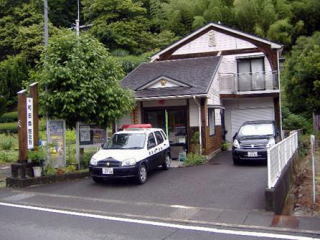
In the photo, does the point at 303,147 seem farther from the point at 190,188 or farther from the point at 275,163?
the point at 275,163

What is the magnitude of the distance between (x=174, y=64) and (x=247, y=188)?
12501 millimetres

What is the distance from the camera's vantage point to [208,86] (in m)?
18.1

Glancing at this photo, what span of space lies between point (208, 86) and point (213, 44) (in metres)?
6.97

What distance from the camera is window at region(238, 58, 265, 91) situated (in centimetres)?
2303

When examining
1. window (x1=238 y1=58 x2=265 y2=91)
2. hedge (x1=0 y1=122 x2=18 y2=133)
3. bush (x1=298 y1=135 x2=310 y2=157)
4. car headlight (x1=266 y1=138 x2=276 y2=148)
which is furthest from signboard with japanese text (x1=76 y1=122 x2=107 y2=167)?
hedge (x1=0 y1=122 x2=18 y2=133)

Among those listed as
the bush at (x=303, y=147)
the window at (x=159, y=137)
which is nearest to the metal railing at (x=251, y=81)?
the bush at (x=303, y=147)

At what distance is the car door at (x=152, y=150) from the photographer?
13.2 meters

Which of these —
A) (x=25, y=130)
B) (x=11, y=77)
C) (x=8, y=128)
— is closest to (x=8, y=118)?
(x=11, y=77)

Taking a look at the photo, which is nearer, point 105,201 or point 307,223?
point 307,223

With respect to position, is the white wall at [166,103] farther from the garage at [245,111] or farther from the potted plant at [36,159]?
the potted plant at [36,159]

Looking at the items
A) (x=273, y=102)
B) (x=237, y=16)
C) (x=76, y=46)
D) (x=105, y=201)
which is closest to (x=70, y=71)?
(x=76, y=46)

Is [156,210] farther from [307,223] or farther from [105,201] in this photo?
[307,223]

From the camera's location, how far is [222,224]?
806 cm

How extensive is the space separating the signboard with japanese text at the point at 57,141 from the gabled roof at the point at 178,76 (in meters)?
5.04
